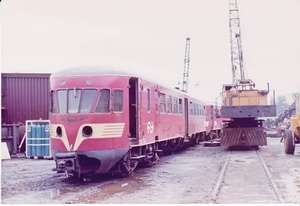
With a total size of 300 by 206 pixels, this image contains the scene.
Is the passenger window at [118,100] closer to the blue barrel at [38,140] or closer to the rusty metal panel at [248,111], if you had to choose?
the blue barrel at [38,140]

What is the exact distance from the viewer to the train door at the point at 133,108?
34.3 feet

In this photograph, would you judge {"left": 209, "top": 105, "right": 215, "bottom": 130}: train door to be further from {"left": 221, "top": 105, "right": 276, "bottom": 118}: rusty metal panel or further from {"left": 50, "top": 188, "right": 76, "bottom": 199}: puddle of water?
{"left": 50, "top": 188, "right": 76, "bottom": 199}: puddle of water

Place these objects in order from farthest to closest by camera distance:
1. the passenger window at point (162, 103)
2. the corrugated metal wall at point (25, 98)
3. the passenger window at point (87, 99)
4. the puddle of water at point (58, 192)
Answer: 1. the corrugated metal wall at point (25, 98)
2. the passenger window at point (162, 103)
3. the passenger window at point (87, 99)
4. the puddle of water at point (58, 192)

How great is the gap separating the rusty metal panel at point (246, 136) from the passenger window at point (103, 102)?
8.71 meters

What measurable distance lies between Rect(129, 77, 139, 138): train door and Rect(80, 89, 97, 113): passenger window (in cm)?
128

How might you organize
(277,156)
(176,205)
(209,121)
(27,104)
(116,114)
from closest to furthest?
(176,205) < (116,114) < (277,156) < (27,104) < (209,121)

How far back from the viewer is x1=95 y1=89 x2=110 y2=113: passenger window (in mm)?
9383

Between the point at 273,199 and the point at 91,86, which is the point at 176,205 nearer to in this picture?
the point at 273,199

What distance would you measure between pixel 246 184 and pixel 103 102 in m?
3.41

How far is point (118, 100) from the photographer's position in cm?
972

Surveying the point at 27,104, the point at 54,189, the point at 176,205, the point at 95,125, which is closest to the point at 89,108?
the point at 95,125

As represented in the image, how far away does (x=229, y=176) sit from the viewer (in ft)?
34.0

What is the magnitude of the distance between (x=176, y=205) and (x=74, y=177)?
3751 mm

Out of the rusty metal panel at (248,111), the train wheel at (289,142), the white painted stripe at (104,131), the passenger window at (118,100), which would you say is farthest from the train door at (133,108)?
the train wheel at (289,142)
